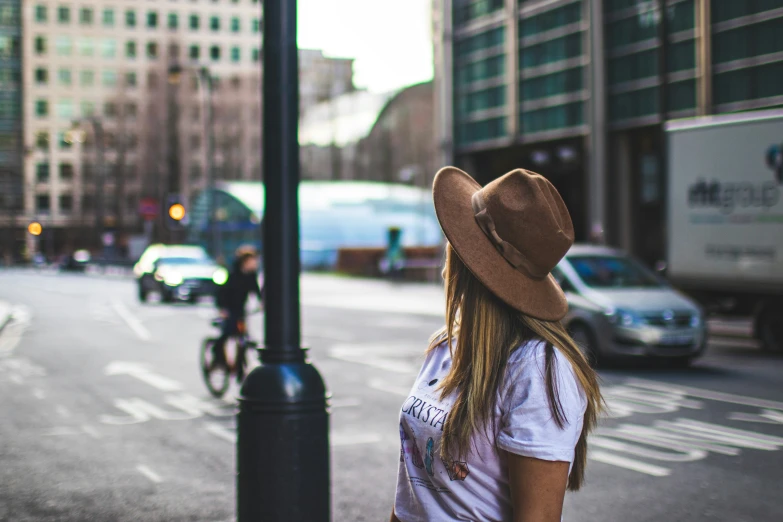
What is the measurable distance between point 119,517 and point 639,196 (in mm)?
26976

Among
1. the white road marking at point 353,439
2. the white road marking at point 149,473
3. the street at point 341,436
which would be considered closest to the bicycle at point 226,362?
the street at point 341,436

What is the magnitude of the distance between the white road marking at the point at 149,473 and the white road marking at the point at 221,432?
1154 millimetres

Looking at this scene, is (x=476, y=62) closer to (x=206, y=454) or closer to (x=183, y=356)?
(x=183, y=356)

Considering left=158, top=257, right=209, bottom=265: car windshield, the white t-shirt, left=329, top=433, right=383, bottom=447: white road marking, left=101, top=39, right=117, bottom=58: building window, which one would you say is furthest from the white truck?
left=101, top=39, right=117, bottom=58: building window

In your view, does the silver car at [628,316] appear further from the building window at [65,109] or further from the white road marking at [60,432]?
the building window at [65,109]

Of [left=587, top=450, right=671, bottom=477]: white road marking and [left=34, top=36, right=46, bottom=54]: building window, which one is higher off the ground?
[left=34, top=36, right=46, bottom=54]: building window

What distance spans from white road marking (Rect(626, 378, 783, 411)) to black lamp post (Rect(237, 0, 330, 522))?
737cm

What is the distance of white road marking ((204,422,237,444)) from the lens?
343 inches

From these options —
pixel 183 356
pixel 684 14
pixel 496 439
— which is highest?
pixel 684 14

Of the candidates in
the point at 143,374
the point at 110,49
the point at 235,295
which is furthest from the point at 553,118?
the point at 110,49

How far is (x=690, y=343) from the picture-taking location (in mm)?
13227

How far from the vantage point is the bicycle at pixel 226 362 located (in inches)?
439

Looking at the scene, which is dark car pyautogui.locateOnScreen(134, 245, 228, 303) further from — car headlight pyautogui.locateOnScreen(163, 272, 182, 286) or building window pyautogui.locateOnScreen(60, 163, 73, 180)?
building window pyautogui.locateOnScreen(60, 163, 73, 180)

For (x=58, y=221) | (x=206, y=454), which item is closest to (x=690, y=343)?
(x=206, y=454)
